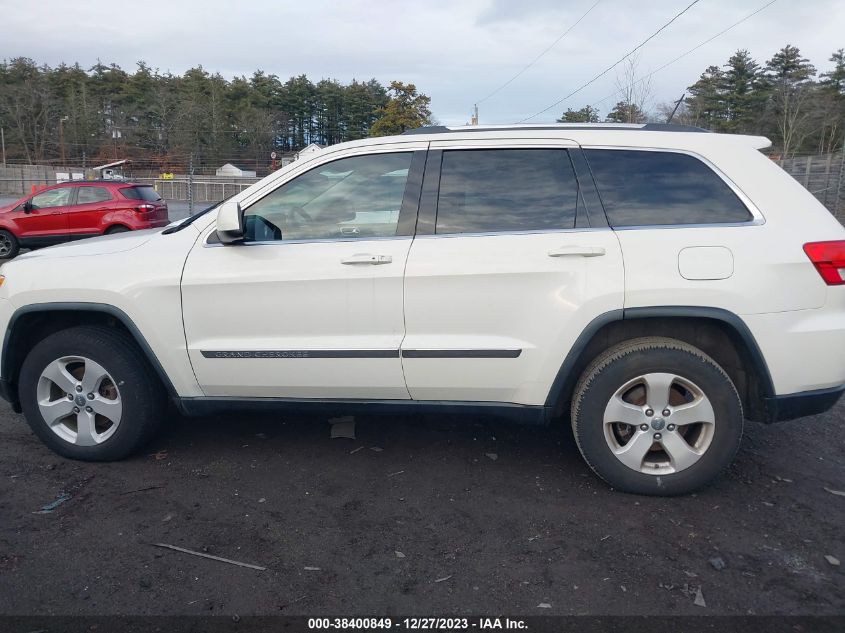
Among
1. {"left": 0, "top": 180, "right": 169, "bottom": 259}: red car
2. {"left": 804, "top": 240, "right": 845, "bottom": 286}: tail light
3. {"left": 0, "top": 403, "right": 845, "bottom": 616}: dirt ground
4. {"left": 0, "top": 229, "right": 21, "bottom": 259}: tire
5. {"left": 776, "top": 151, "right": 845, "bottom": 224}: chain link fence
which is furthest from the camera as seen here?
{"left": 776, "top": 151, "right": 845, "bottom": 224}: chain link fence

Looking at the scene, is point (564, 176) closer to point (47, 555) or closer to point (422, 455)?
point (422, 455)

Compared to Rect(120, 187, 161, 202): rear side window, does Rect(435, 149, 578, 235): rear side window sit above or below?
below

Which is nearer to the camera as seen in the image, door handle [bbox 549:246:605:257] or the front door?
door handle [bbox 549:246:605:257]

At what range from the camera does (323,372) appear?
11.2 ft

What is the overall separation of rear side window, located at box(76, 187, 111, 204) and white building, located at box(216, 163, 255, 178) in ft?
79.3

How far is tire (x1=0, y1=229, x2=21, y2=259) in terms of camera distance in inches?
575

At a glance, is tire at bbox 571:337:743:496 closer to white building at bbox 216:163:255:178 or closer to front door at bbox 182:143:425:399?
front door at bbox 182:143:425:399

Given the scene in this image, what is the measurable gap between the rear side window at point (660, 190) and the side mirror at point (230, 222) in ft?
6.02

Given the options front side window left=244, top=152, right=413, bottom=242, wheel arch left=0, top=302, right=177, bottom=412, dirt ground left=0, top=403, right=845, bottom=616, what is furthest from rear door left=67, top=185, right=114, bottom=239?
front side window left=244, top=152, right=413, bottom=242

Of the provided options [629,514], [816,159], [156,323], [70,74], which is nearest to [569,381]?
[629,514]

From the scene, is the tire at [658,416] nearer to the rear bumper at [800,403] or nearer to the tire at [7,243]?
the rear bumper at [800,403]

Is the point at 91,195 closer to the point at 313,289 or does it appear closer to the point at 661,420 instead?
the point at 313,289

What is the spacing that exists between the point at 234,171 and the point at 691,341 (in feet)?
129

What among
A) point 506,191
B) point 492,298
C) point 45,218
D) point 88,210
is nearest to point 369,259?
point 492,298
